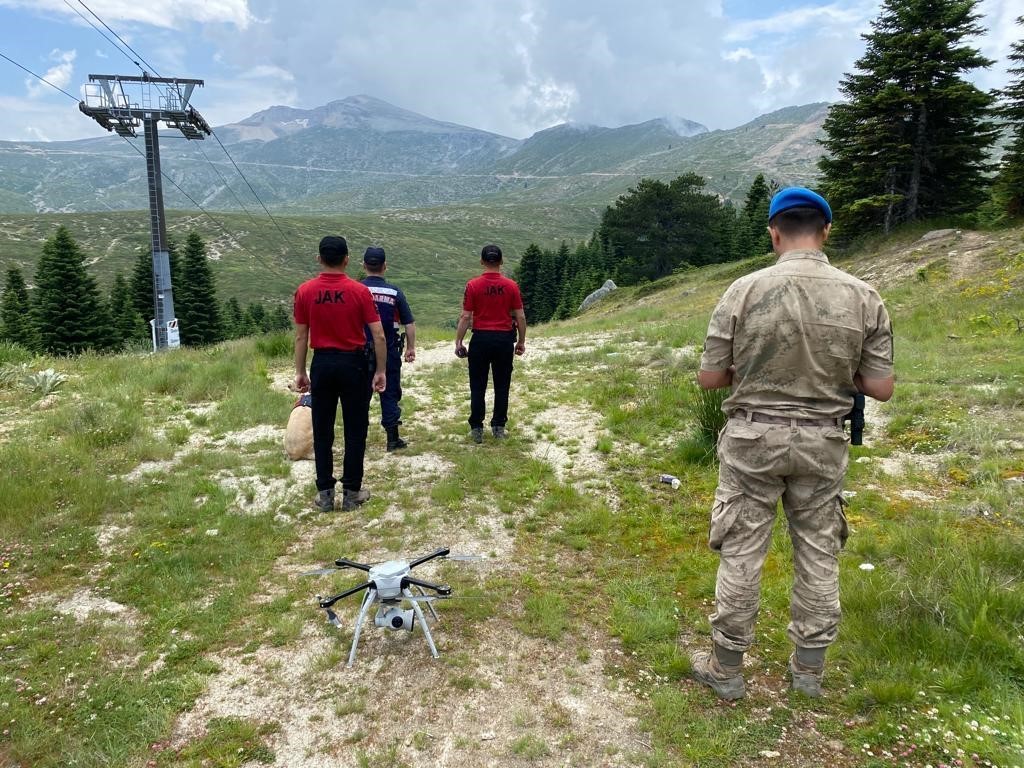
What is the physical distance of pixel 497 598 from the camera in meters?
4.31

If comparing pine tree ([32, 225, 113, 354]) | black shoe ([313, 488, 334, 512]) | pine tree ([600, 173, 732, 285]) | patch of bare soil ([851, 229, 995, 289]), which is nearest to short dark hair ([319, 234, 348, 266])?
black shoe ([313, 488, 334, 512])

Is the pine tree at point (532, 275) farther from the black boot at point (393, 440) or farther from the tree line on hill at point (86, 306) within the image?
the black boot at point (393, 440)

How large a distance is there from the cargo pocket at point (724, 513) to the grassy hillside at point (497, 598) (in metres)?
0.91

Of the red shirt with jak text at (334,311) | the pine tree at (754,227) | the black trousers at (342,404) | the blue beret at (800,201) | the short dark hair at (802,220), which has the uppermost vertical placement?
the pine tree at (754,227)

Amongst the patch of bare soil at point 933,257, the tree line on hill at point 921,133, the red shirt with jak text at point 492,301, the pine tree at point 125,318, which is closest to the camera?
the red shirt with jak text at point 492,301

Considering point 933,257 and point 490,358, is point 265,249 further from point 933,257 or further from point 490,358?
point 490,358

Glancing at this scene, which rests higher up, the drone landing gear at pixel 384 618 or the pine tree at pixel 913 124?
the pine tree at pixel 913 124

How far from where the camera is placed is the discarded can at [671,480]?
6.34m

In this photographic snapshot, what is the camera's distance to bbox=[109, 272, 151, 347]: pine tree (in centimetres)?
4806

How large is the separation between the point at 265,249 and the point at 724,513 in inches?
6793

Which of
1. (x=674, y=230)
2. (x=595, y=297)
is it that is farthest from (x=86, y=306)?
(x=674, y=230)

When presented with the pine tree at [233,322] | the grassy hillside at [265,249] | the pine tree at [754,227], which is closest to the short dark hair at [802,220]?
the pine tree at [754,227]

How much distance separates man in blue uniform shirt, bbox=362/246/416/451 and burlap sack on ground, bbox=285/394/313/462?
0.99m

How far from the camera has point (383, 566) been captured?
3666 millimetres
